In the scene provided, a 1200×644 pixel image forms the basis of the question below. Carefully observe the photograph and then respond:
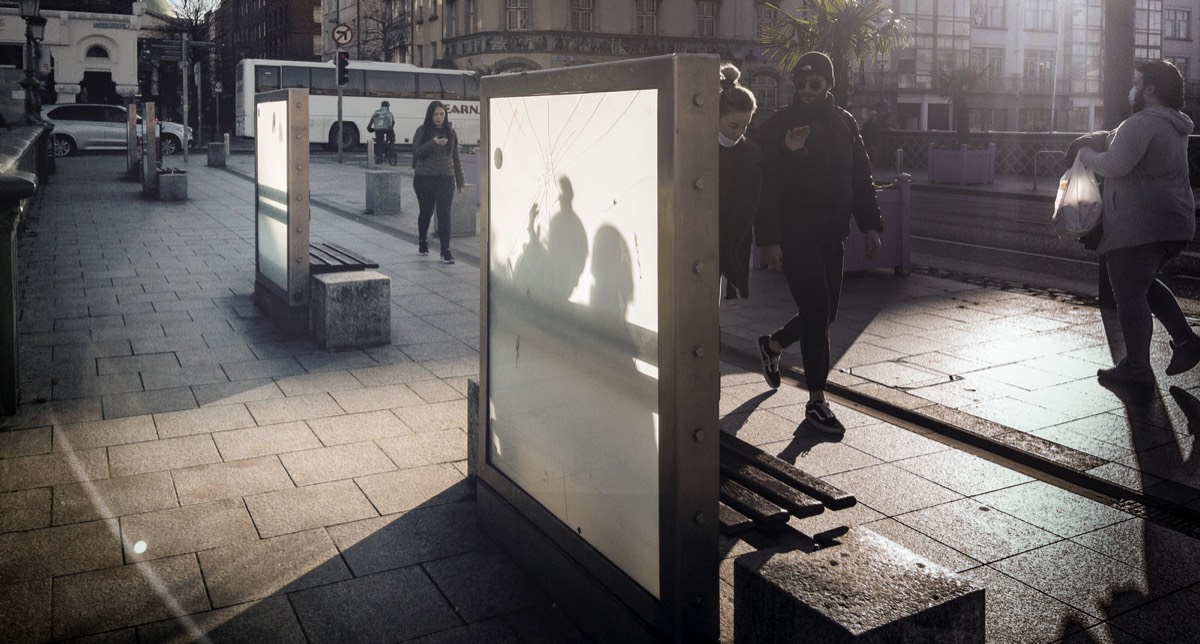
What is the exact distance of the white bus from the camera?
4284 centimetres

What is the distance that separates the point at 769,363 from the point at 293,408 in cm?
269

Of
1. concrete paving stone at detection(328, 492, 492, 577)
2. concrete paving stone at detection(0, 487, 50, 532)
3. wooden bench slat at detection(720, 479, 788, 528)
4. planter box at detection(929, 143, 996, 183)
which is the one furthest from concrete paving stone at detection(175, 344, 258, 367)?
planter box at detection(929, 143, 996, 183)

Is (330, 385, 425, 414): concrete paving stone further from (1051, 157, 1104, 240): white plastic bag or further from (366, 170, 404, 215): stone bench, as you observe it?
(366, 170, 404, 215): stone bench

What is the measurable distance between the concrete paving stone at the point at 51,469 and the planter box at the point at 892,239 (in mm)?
7991

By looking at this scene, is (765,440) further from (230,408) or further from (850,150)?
(230,408)

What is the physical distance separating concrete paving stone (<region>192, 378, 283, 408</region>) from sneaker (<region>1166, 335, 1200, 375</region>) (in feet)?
17.5

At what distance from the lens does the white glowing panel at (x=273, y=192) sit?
8.28 metres

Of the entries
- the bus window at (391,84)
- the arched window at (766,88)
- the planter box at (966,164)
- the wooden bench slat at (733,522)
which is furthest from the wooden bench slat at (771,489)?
the arched window at (766,88)

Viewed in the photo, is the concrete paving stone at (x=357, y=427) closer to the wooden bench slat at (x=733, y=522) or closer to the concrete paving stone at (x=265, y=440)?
the concrete paving stone at (x=265, y=440)

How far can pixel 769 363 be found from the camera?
21.4 ft

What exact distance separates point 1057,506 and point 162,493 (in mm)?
3740

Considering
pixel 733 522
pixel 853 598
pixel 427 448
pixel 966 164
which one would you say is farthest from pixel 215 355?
pixel 966 164

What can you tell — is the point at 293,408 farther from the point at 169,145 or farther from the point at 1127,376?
the point at 169,145

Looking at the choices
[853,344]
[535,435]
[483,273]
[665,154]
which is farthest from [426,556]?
[853,344]
